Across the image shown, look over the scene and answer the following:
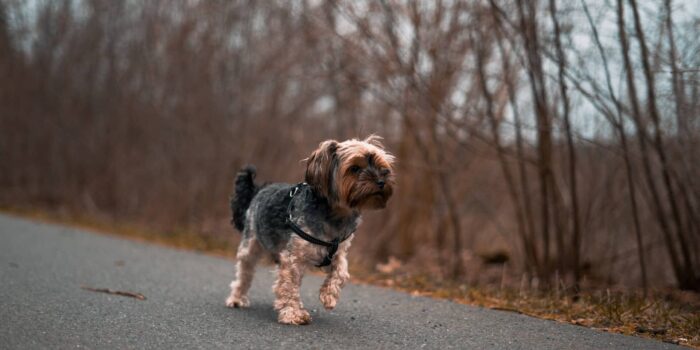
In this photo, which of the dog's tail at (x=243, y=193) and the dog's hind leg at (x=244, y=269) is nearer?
the dog's hind leg at (x=244, y=269)

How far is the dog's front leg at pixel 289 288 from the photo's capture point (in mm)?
5820

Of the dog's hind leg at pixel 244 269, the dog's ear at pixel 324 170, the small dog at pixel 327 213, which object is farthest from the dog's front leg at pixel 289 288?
the dog's hind leg at pixel 244 269

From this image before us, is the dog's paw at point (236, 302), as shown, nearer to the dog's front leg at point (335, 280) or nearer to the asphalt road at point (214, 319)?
the asphalt road at point (214, 319)

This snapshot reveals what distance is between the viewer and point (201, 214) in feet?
55.0

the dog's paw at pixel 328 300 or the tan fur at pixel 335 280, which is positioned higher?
the tan fur at pixel 335 280

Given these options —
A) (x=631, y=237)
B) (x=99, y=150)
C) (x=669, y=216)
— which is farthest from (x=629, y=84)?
(x=99, y=150)

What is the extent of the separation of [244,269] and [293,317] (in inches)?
51.6

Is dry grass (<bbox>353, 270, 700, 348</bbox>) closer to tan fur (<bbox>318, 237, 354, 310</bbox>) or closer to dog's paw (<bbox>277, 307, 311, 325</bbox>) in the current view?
tan fur (<bbox>318, 237, 354, 310</bbox>)

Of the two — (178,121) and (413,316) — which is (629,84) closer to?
(413,316)

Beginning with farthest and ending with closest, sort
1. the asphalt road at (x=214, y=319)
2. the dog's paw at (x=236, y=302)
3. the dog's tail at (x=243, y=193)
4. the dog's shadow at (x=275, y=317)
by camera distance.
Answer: the dog's tail at (x=243, y=193), the dog's paw at (x=236, y=302), the dog's shadow at (x=275, y=317), the asphalt road at (x=214, y=319)

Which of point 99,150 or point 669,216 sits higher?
point 99,150

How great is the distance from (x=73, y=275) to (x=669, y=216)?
27.8 feet

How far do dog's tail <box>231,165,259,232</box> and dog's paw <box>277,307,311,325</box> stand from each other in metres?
1.67

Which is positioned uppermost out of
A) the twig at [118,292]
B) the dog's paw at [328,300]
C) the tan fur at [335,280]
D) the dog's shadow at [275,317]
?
the tan fur at [335,280]
